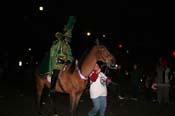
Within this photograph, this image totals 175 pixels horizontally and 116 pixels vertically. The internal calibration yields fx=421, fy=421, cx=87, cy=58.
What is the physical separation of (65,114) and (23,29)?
37527 mm

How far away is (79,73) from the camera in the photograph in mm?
12273

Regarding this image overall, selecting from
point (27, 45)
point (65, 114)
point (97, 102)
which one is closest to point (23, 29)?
point (27, 45)

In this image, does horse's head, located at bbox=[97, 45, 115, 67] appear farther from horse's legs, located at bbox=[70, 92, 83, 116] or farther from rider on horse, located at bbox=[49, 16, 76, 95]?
rider on horse, located at bbox=[49, 16, 76, 95]

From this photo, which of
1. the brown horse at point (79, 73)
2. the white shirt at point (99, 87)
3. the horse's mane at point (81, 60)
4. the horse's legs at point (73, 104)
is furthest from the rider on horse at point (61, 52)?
the white shirt at point (99, 87)

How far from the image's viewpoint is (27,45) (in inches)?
2076


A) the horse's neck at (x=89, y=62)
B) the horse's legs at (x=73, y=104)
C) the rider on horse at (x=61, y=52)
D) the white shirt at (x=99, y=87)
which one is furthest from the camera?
the rider on horse at (x=61, y=52)

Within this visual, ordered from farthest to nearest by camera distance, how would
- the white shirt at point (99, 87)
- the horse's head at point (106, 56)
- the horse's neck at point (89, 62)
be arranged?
the horse's neck at point (89, 62), the horse's head at point (106, 56), the white shirt at point (99, 87)

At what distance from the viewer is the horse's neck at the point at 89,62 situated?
1187 cm

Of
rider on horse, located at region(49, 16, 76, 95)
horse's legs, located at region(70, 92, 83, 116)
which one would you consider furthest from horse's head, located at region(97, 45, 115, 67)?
rider on horse, located at region(49, 16, 76, 95)

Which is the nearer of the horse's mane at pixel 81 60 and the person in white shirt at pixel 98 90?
the person in white shirt at pixel 98 90

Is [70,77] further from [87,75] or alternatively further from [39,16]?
[39,16]

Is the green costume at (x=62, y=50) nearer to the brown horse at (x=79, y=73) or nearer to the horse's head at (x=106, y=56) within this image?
the brown horse at (x=79, y=73)

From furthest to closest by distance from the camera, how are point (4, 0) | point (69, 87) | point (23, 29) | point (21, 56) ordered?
1. point (21, 56)
2. point (23, 29)
3. point (4, 0)
4. point (69, 87)

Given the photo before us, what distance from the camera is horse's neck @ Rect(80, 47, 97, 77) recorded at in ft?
38.9
